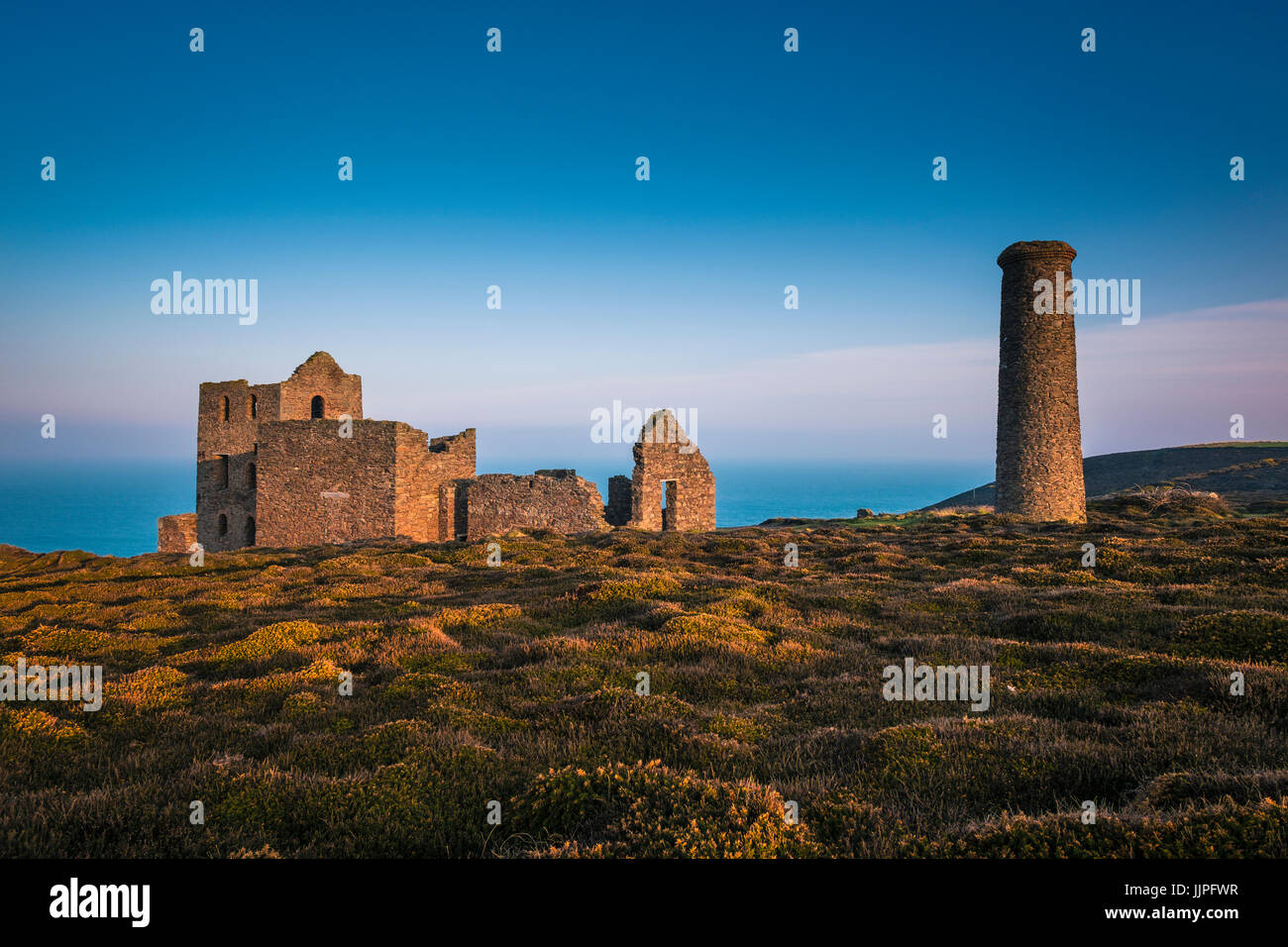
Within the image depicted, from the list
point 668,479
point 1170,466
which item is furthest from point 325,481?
point 1170,466

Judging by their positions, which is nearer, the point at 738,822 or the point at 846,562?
the point at 738,822

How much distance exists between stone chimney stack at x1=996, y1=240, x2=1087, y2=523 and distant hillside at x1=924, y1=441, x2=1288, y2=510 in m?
31.7

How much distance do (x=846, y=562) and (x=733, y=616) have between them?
8.36 meters

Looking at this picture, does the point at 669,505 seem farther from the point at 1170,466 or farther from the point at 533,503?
the point at 1170,466

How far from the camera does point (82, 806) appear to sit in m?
5.05

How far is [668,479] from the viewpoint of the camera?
105 feet

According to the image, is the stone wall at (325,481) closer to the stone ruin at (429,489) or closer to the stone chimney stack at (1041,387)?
the stone ruin at (429,489)

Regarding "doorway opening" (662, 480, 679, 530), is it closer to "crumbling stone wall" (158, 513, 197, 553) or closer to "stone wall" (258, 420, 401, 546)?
"stone wall" (258, 420, 401, 546)

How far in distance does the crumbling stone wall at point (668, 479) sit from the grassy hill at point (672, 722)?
15636 mm

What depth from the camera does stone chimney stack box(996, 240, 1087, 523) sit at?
3047 centimetres

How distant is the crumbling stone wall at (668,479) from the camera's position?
31484 mm

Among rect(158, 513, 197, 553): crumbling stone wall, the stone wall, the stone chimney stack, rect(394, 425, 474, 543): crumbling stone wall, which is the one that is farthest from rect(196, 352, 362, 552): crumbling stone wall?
the stone chimney stack
